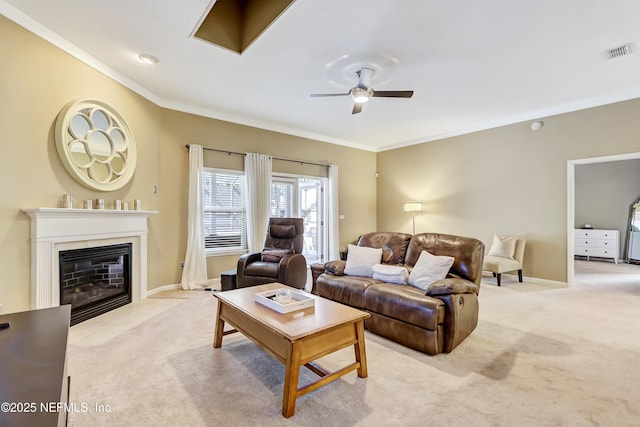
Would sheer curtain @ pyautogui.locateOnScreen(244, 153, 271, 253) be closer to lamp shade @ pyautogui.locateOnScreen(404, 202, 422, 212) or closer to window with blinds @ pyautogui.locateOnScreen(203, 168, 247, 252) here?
window with blinds @ pyautogui.locateOnScreen(203, 168, 247, 252)

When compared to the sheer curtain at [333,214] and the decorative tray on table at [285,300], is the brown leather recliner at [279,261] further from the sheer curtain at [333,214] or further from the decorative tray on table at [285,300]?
the sheer curtain at [333,214]

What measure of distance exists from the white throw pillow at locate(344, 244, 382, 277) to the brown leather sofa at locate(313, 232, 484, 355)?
0.27 ft

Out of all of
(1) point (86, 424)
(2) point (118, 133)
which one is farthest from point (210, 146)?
(1) point (86, 424)

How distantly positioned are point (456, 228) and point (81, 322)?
6069mm

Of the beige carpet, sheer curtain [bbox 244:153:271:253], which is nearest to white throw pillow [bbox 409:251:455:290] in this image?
the beige carpet

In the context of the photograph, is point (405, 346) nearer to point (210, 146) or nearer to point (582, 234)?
A: point (210, 146)

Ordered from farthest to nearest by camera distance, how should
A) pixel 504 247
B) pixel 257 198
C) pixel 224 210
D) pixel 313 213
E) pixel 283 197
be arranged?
pixel 313 213
pixel 283 197
pixel 257 198
pixel 224 210
pixel 504 247

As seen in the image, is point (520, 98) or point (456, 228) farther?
point (456, 228)

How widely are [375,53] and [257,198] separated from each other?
3043 millimetres

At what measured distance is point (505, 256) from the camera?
4863mm

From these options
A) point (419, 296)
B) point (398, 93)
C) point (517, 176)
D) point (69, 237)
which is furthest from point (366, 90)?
point (69, 237)

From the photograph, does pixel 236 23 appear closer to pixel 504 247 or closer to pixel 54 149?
pixel 54 149

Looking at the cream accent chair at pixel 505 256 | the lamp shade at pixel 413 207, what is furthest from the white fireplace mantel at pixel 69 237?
the cream accent chair at pixel 505 256

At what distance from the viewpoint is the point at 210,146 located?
15.8 feet
